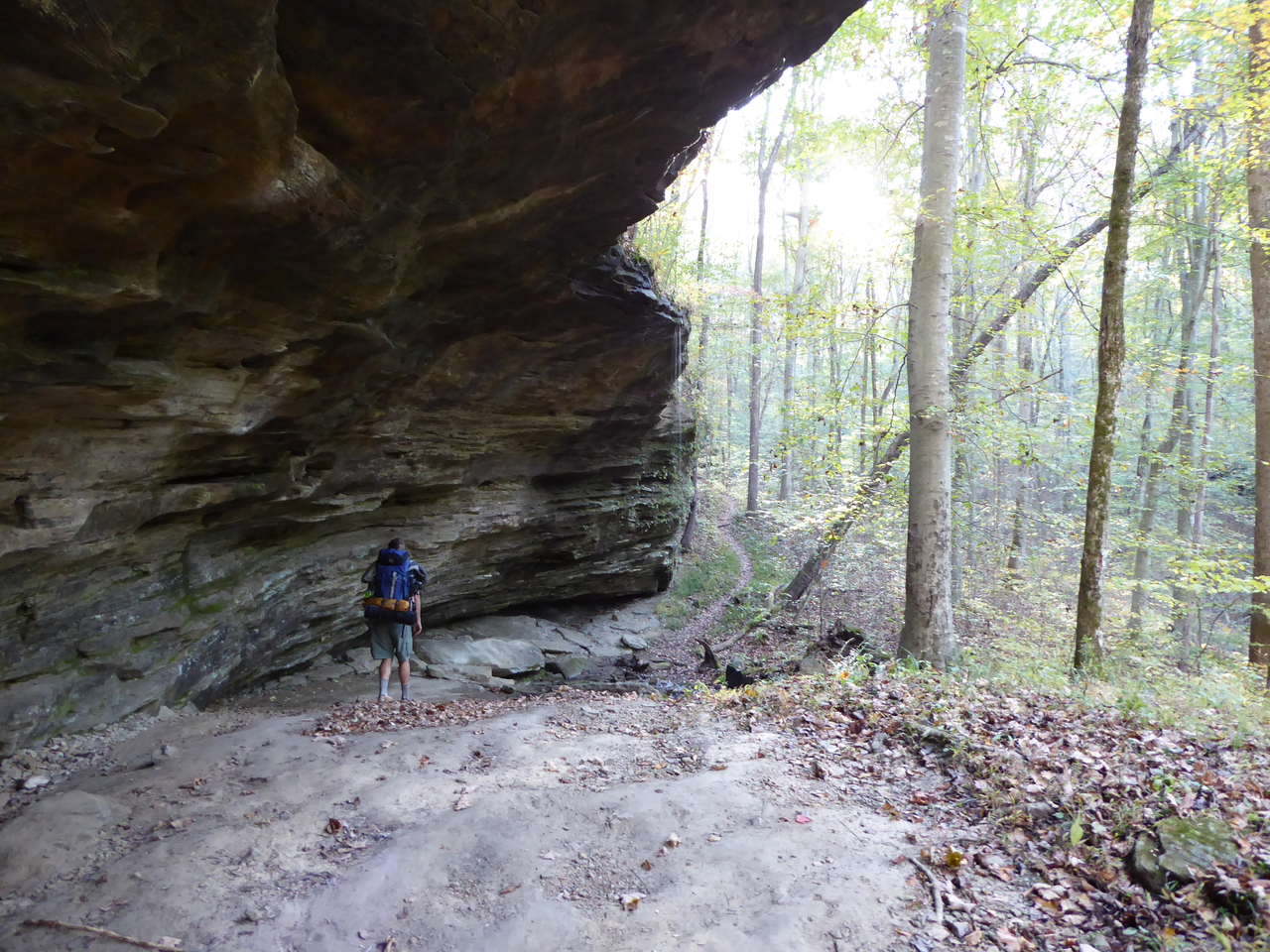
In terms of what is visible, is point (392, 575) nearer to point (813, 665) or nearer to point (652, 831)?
point (652, 831)

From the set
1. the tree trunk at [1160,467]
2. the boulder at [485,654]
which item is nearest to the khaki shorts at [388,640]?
the boulder at [485,654]

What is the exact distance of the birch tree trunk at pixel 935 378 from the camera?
7.78 m

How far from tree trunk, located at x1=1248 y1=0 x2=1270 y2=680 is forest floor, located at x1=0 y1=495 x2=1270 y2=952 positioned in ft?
16.1

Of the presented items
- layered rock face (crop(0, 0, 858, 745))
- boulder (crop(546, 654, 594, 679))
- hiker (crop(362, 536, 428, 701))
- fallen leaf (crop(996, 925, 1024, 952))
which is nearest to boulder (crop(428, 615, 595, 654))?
boulder (crop(546, 654, 594, 679))

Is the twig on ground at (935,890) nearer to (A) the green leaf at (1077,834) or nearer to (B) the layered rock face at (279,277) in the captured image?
(A) the green leaf at (1077,834)

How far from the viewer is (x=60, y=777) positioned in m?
4.98

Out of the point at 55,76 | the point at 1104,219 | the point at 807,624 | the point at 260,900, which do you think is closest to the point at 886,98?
the point at 1104,219

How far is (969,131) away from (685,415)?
10517 millimetres

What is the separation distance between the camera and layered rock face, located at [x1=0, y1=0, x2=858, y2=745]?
3.51 m

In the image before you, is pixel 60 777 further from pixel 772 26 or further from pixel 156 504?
pixel 772 26

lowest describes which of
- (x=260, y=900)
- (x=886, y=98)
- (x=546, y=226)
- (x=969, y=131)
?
(x=260, y=900)

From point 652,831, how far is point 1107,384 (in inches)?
248

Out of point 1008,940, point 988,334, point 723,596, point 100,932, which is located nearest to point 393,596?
point 100,932

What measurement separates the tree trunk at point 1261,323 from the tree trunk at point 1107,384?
8.30 ft
